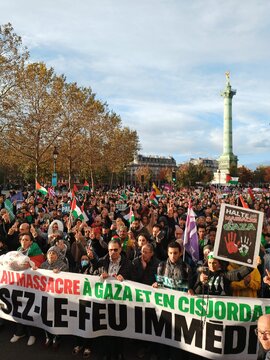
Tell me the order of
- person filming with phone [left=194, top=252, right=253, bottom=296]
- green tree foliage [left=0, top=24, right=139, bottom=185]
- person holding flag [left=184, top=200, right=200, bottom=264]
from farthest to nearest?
1. green tree foliage [left=0, top=24, right=139, bottom=185]
2. person holding flag [left=184, top=200, right=200, bottom=264]
3. person filming with phone [left=194, top=252, right=253, bottom=296]

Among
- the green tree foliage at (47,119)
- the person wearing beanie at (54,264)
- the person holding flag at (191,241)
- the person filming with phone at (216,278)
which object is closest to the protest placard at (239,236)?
the person filming with phone at (216,278)

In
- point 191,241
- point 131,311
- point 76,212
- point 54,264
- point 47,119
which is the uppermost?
point 47,119

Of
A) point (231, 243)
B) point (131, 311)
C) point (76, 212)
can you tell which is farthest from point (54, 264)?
point (76, 212)

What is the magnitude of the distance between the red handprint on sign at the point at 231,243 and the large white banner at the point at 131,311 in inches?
27.9

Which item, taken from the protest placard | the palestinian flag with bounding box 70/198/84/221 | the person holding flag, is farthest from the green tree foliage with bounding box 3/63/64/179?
the protest placard

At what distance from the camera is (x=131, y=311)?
4.94 m

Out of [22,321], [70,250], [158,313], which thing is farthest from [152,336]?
[70,250]

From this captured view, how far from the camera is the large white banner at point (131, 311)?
452cm

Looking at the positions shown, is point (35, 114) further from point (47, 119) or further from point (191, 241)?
point (191, 241)

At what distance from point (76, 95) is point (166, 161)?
165m

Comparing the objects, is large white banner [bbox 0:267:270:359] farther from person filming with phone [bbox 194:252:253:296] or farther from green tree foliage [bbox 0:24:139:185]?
green tree foliage [bbox 0:24:139:185]

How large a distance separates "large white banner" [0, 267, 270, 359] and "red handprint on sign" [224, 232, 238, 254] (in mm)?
709

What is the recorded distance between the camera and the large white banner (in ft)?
14.8

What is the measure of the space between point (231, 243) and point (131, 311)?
5.58ft
